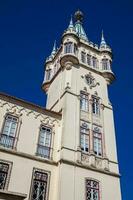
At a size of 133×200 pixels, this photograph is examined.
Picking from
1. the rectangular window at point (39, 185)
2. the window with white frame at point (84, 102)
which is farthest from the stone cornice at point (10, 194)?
the window with white frame at point (84, 102)

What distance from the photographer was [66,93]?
83.4ft

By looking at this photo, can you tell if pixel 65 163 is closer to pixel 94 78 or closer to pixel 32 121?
pixel 32 121

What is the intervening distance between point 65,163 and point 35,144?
292 cm

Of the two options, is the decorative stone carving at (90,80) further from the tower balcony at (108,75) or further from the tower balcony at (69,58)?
the tower balcony at (69,58)

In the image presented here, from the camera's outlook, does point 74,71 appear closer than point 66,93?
No

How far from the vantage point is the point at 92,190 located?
803 inches

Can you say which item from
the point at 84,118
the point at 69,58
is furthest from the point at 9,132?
the point at 69,58

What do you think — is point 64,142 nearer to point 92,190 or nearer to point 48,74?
point 92,190

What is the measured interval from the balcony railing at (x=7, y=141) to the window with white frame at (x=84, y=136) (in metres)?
6.19

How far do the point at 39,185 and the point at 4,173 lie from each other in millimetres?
2769

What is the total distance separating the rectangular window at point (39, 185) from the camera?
60.8 ft

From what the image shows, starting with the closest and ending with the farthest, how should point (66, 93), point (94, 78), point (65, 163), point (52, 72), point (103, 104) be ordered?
point (65, 163), point (66, 93), point (103, 104), point (94, 78), point (52, 72)

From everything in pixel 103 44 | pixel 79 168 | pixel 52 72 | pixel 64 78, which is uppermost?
pixel 103 44

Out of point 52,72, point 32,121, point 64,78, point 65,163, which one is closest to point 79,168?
point 65,163
